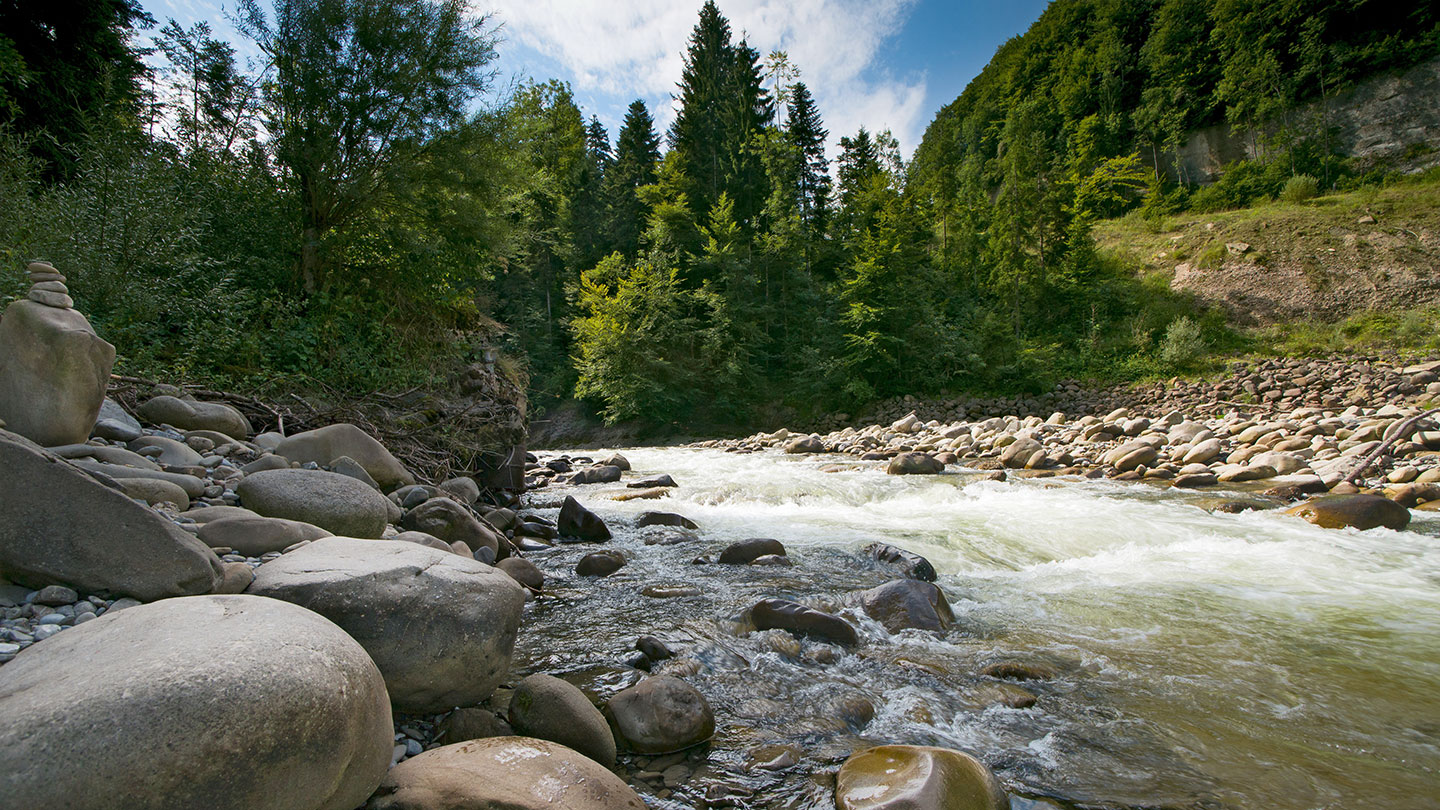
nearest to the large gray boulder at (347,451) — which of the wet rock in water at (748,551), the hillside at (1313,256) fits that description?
the wet rock in water at (748,551)

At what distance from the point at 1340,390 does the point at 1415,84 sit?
24898mm

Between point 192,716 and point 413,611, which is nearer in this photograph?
point 192,716

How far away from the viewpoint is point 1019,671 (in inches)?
144

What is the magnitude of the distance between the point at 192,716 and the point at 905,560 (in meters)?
5.49

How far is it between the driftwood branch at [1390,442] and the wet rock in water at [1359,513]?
7.09 ft

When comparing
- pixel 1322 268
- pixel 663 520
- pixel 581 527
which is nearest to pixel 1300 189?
pixel 1322 268

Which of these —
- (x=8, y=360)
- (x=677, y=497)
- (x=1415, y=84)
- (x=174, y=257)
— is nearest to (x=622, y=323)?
(x=677, y=497)

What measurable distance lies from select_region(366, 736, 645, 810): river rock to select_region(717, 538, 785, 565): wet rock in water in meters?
3.73

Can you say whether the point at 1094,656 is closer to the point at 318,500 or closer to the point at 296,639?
the point at 296,639

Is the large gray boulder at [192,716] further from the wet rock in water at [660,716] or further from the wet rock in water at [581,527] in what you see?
the wet rock in water at [581,527]

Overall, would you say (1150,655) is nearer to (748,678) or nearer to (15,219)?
(748,678)

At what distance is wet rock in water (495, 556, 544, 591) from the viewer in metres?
5.10

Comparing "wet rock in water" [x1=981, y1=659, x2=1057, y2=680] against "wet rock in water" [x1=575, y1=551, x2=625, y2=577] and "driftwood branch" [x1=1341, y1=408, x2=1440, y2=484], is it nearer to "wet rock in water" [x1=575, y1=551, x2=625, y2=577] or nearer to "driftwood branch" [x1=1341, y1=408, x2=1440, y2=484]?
"wet rock in water" [x1=575, y1=551, x2=625, y2=577]

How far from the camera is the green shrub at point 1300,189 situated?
25906mm
